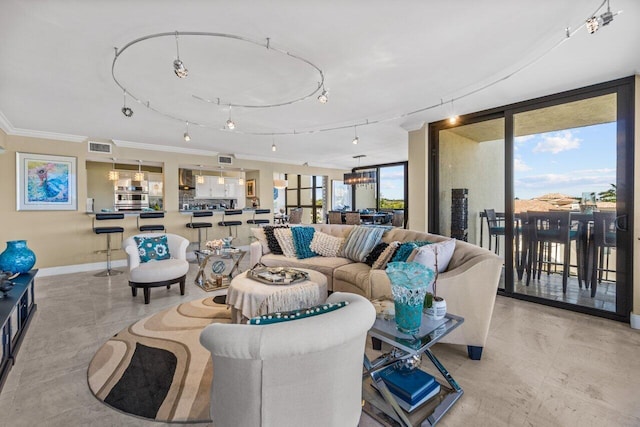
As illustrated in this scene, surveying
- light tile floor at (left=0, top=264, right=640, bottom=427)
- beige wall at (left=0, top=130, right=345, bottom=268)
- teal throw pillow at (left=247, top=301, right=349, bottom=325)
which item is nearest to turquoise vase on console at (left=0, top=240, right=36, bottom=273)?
light tile floor at (left=0, top=264, right=640, bottom=427)

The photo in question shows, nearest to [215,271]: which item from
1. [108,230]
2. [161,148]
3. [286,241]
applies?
[286,241]

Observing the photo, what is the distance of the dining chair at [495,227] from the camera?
422cm

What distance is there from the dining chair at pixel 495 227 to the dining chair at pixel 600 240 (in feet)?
3.19

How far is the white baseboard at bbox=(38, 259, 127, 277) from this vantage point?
Result: 5.30 metres

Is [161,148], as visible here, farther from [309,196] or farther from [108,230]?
[309,196]

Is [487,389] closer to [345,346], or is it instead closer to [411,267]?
[411,267]

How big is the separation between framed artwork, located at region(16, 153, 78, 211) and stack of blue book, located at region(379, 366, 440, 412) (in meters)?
6.51

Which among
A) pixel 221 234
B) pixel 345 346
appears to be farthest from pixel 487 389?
pixel 221 234

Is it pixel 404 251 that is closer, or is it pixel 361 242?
pixel 404 251

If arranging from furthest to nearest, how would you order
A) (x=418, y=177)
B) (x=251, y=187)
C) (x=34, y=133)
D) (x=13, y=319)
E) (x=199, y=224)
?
(x=251, y=187), (x=199, y=224), (x=34, y=133), (x=418, y=177), (x=13, y=319)

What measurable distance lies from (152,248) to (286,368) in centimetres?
389

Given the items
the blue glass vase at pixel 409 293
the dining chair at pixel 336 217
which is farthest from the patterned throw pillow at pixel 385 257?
the dining chair at pixel 336 217

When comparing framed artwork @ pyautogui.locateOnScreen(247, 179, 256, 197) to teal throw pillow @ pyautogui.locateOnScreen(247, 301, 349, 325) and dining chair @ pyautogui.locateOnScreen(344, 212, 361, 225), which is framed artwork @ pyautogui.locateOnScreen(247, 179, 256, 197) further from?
teal throw pillow @ pyautogui.locateOnScreen(247, 301, 349, 325)

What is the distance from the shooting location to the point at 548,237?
3.89m
